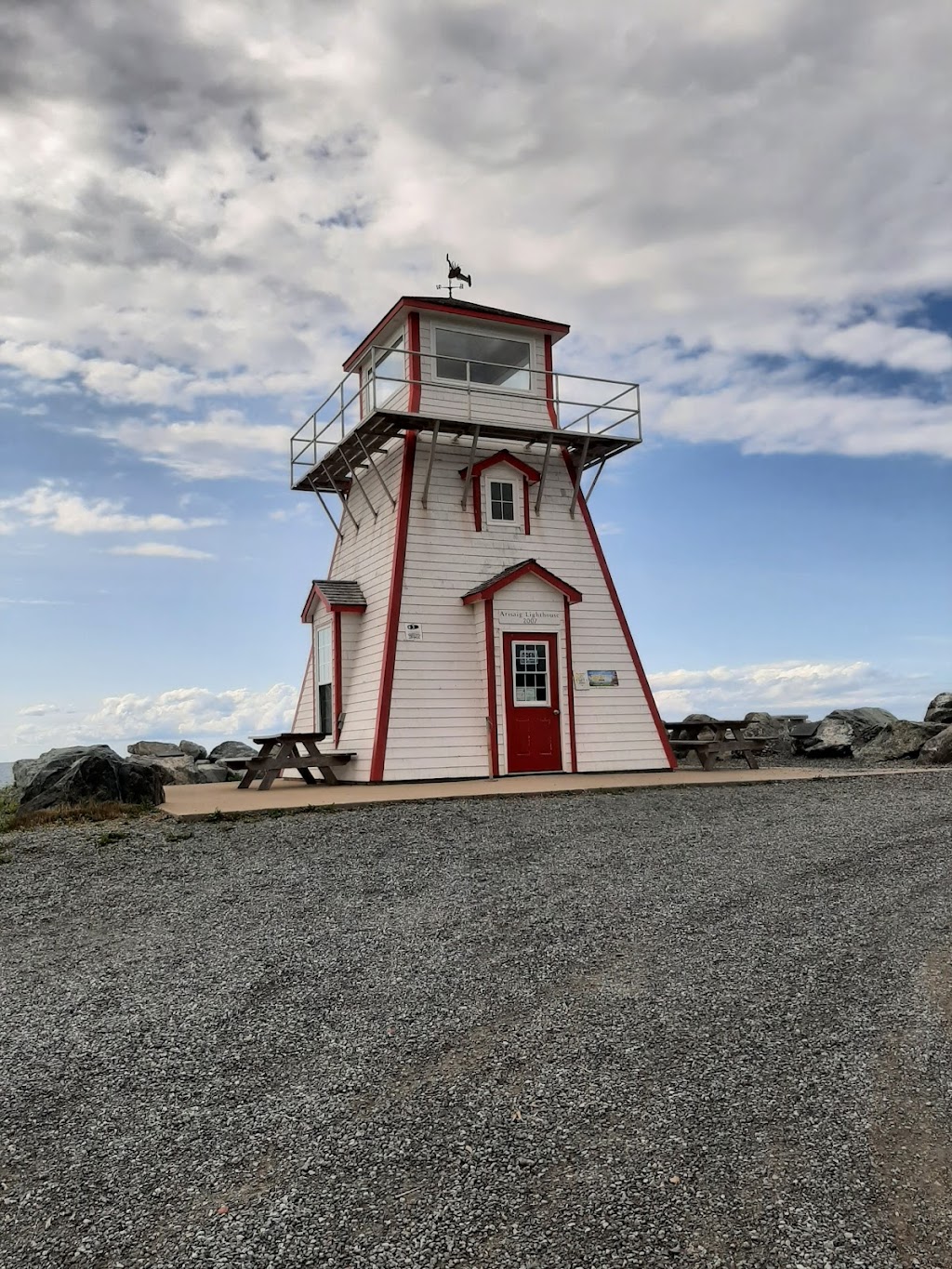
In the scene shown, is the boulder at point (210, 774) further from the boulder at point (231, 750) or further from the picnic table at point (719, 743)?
the picnic table at point (719, 743)

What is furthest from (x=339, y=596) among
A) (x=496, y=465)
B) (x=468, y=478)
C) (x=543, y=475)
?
(x=543, y=475)

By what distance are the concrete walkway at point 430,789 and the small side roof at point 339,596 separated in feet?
10.2

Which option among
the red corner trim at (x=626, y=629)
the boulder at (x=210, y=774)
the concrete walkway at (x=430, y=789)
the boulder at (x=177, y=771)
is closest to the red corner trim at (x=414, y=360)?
the red corner trim at (x=626, y=629)

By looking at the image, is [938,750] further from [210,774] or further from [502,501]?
[210,774]

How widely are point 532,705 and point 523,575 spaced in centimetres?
216

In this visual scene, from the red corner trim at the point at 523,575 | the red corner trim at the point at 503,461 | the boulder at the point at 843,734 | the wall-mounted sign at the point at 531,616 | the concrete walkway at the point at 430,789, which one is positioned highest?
the red corner trim at the point at 503,461

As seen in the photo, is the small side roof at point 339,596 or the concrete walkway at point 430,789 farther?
the small side roof at point 339,596

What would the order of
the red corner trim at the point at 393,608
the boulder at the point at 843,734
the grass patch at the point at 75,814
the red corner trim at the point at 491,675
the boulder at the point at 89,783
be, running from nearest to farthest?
the grass patch at the point at 75,814, the boulder at the point at 89,783, the red corner trim at the point at 393,608, the red corner trim at the point at 491,675, the boulder at the point at 843,734

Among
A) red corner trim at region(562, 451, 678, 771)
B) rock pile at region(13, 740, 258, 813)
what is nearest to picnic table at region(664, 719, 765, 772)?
red corner trim at region(562, 451, 678, 771)

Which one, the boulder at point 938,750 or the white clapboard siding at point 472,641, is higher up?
the white clapboard siding at point 472,641

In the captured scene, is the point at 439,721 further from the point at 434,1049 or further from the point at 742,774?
the point at 434,1049

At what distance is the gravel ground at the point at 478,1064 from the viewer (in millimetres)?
3615

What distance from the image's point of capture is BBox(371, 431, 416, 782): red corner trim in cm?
1469

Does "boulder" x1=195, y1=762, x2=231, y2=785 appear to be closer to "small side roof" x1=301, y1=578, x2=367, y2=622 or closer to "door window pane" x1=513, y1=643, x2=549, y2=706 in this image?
"small side roof" x1=301, y1=578, x2=367, y2=622
